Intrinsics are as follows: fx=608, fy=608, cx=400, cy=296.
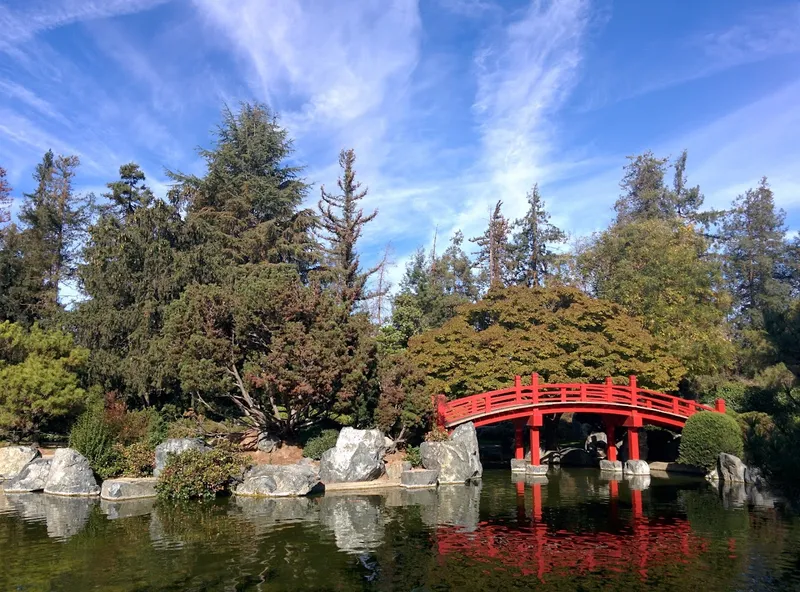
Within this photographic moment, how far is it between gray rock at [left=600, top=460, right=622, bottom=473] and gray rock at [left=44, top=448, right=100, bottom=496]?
65.5ft

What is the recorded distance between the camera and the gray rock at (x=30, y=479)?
19.5 m

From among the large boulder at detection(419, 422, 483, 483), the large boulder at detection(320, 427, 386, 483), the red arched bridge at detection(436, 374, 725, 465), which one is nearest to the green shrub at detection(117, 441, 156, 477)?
the large boulder at detection(320, 427, 386, 483)

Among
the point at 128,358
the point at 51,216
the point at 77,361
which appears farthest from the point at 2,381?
the point at 51,216

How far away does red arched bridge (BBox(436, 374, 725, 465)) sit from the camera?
24.0 m

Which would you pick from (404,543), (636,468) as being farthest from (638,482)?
(404,543)

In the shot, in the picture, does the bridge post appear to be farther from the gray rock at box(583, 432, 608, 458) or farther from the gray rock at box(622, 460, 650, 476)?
the gray rock at box(583, 432, 608, 458)

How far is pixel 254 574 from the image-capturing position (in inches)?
406

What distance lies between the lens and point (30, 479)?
19.6 m

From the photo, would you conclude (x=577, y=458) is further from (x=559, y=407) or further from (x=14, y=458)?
(x=14, y=458)

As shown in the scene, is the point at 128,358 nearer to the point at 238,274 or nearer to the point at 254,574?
the point at 238,274

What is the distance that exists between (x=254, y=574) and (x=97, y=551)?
12.5ft

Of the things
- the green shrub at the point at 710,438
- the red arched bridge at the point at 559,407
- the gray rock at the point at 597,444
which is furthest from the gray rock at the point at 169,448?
the gray rock at the point at 597,444

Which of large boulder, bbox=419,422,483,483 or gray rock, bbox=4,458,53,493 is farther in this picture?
large boulder, bbox=419,422,483,483

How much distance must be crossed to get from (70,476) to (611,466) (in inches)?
822
